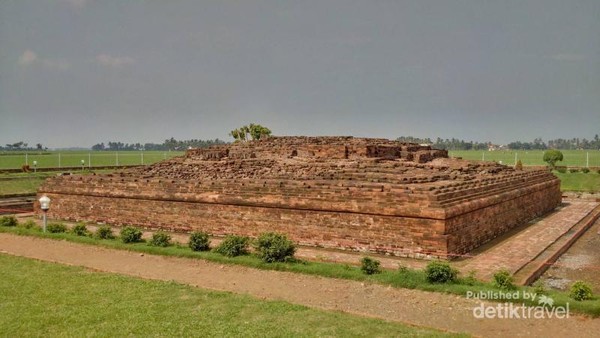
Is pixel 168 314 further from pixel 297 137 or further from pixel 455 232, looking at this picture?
pixel 297 137

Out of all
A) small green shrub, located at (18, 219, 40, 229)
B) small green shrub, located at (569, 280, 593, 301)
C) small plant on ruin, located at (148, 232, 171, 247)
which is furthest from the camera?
small green shrub, located at (18, 219, 40, 229)

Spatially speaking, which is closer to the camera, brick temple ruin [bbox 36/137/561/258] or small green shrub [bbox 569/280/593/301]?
small green shrub [bbox 569/280/593/301]

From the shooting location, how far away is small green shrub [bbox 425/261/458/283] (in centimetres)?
656

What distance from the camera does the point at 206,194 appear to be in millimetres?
10664

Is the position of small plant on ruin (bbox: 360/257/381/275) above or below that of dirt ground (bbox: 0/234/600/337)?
above

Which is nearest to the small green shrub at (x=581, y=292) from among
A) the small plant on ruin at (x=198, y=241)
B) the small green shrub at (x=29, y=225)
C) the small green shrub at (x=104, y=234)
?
the small plant on ruin at (x=198, y=241)

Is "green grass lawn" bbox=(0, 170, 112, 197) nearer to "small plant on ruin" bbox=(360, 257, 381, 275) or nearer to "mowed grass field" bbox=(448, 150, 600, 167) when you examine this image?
"small plant on ruin" bbox=(360, 257, 381, 275)

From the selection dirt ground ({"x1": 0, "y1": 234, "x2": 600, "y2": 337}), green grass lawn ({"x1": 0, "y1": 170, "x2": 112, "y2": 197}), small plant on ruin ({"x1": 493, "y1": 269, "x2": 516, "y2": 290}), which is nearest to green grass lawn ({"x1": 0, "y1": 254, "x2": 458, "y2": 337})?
dirt ground ({"x1": 0, "y1": 234, "x2": 600, "y2": 337})

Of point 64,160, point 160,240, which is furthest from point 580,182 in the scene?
point 64,160

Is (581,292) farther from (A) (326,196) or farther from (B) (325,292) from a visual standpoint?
(A) (326,196)

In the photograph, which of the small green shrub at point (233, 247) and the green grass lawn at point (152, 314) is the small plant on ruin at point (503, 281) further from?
the small green shrub at point (233, 247)

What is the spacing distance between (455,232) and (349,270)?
2.05m

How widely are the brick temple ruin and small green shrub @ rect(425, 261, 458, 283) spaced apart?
1.37m

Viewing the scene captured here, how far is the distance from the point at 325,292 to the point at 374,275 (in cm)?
85
